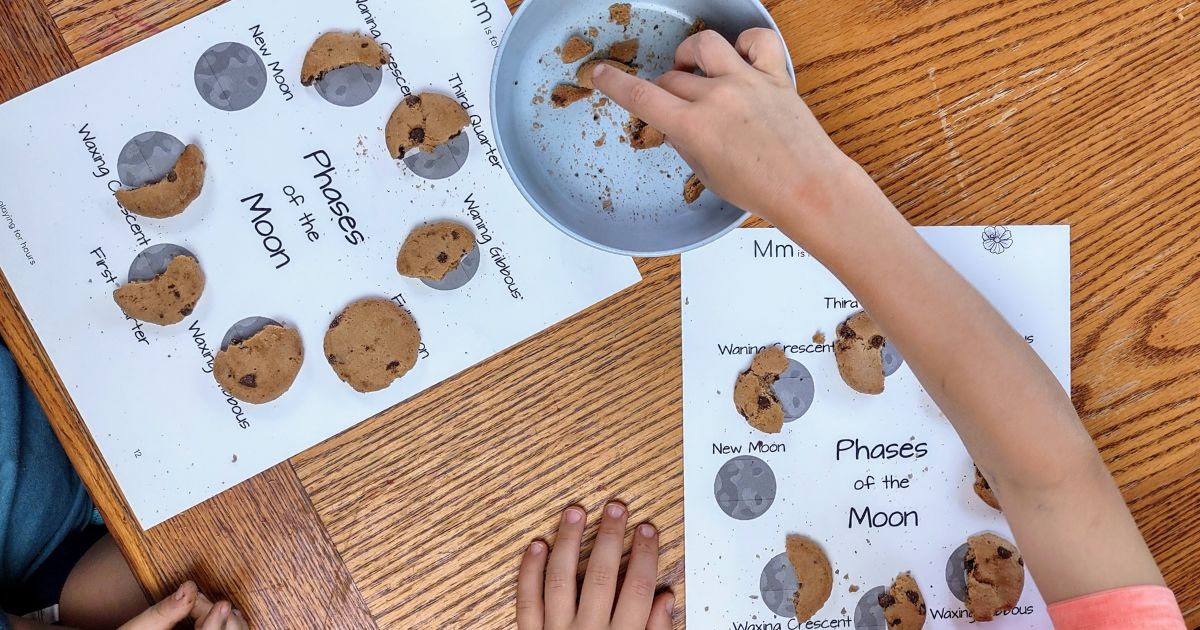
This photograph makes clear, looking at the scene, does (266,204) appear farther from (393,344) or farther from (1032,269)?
(1032,269)

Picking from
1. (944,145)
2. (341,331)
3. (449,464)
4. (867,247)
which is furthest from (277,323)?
(944,145)

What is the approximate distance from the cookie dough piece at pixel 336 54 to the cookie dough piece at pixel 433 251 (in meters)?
0.13

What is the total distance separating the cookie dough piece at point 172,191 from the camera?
0.56 meters

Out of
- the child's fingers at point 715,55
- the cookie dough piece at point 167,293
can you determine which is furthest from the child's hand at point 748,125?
the cookie dough piece at point 167,293

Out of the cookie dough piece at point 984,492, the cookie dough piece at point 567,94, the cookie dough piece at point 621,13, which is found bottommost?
the cookie dough piece at point 984,492

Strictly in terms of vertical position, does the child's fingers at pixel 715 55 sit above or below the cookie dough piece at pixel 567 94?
below

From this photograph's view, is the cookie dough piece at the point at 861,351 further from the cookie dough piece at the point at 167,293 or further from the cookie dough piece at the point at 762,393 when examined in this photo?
the cookie dough piece at the point at 167,293

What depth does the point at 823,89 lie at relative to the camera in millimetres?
586

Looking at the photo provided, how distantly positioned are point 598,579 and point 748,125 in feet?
1.16

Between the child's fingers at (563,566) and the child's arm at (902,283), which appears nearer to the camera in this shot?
the child's arm at (902,283)

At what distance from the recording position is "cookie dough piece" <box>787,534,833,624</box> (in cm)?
60

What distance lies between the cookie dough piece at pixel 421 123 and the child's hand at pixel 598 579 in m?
0.30

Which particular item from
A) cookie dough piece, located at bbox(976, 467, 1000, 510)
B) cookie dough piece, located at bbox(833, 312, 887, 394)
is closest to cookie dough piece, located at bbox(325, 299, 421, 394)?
cookie dough piece, located at bbox(833, 312, 887, 394)

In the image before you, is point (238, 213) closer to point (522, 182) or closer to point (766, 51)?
point (522, 182)
